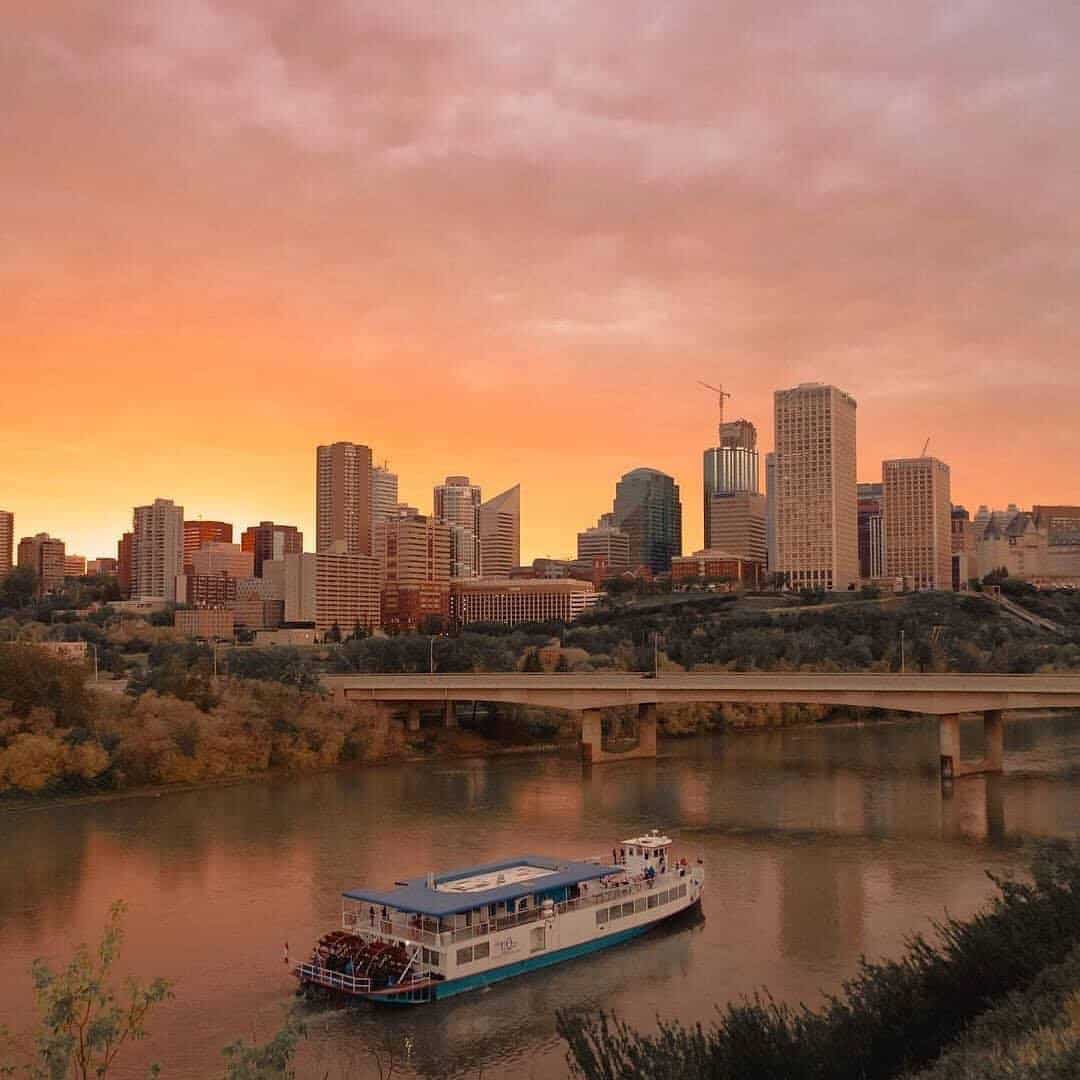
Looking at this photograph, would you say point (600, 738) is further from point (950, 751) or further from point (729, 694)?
point (950, 751)

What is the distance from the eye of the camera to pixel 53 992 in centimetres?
1560

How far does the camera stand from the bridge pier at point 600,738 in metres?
75.8

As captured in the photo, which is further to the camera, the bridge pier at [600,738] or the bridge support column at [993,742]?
the bridge pier at [600,738]

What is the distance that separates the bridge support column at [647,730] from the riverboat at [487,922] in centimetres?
3862

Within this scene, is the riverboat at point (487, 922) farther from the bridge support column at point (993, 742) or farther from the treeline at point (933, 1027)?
the bridge support column at point (993, 742)

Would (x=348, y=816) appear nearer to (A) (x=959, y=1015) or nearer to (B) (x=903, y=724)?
(A) (x=959, y=1015)

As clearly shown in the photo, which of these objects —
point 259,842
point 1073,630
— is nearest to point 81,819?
point 259,842

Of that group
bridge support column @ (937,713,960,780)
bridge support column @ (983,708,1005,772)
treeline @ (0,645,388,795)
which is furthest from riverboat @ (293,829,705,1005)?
bridge support column @ (983,708,1005,772)

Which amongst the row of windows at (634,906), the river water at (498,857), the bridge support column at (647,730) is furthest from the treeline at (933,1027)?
the bridge support column at (647,730)

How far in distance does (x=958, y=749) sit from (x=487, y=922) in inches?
1600

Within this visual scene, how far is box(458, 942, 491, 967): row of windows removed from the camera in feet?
104

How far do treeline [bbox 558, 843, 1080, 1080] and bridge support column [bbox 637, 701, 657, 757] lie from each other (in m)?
53.4

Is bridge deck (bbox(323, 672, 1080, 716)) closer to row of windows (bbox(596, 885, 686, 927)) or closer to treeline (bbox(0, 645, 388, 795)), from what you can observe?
treeline (bbox(0, 645, 388, 795))

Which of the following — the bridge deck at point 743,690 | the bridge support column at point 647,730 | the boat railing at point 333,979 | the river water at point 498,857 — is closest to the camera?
the river water at point 498,857
